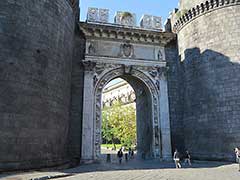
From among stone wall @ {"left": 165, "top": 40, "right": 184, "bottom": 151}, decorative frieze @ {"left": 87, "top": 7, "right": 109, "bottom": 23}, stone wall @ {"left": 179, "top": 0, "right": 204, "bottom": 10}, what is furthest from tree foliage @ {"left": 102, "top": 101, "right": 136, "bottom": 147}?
decorative frieze @ {"left": 87, "top": 7, "right": 109, "bottom": 23}

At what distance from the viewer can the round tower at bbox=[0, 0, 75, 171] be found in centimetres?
852

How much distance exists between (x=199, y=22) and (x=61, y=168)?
1214cm

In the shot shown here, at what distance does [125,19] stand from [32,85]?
8554mm

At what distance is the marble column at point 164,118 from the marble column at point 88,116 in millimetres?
4514

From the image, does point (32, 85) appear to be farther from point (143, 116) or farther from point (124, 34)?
point (143, 116)

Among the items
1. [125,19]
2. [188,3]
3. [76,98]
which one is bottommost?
[76,98]

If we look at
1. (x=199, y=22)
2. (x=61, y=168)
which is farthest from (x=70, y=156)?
(x=199, y=22)

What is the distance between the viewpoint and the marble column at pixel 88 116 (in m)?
12.6

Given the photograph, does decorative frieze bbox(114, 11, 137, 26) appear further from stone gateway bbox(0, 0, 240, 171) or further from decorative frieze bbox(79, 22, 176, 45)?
decorative frieze bbox(79, 22, 176, 45)

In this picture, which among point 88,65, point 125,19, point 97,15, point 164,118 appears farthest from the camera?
point 125,19

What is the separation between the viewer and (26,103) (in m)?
9.05

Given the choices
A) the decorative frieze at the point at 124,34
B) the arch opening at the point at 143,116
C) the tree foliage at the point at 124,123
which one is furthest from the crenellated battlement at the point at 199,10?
the tree foliage at the point at 124,123

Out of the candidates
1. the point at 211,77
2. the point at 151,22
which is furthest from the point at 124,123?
the point at 211,77

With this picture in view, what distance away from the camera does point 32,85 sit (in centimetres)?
942
